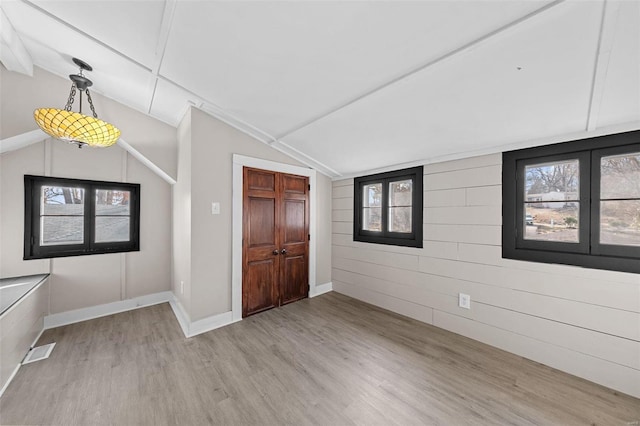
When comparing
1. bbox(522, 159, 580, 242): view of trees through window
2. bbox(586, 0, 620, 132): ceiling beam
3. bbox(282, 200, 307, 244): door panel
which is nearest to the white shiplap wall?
bbox(522, 159, 580, 242): view of trees through window

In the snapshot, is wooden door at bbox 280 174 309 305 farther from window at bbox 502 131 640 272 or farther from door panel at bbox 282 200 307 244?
window at bbox 502 131 640 272

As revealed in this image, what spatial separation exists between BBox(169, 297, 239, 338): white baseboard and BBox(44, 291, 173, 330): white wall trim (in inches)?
30.0

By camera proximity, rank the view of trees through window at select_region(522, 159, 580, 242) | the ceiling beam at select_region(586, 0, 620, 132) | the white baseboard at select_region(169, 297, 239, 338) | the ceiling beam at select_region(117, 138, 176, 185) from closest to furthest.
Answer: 1. the ceiling beam at select_region(586, 0, 620, 132)
2. the view of trees through window at select_region(522, 159, 580, 242)
3. the white baseboard at select_region(169, 297, 239, 338)
4. the ceiling beam at select_region(117, 138, 176, 185)

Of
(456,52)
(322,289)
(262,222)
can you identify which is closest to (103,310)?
(262,222)

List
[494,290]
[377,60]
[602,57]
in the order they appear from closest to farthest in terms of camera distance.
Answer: [602,57]
[377,60]
[494,290]

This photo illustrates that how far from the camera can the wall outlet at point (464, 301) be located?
260 centimetres

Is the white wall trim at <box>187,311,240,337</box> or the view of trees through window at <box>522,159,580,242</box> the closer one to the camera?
the view of trees through window at <box>522,159,580,242</box>

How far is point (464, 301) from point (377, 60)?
8.54ft

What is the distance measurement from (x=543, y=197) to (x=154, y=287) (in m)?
5.07

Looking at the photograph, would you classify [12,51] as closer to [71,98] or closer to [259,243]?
[71,98]

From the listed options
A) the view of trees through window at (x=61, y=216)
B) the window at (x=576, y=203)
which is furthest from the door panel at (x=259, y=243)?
the window at (x=576, y=203)

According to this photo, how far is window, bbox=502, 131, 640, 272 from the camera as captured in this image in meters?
1.84

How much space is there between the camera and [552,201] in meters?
2.20

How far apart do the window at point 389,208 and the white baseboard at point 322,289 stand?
102 centimetres
